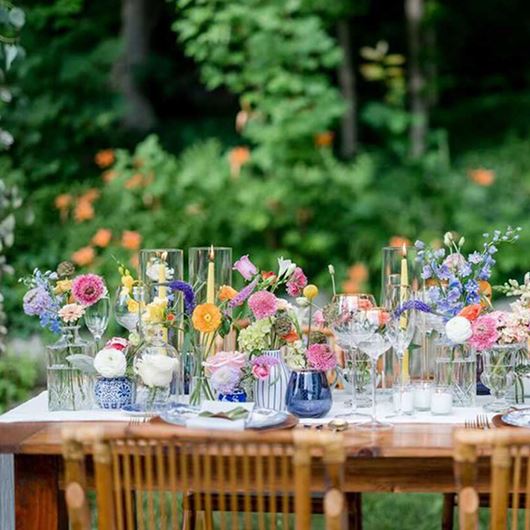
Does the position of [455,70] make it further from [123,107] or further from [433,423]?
[433,423]

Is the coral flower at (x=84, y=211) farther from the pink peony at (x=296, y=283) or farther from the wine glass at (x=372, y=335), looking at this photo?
the wine glass at (x=372, y=335)

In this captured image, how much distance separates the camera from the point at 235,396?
2.66m

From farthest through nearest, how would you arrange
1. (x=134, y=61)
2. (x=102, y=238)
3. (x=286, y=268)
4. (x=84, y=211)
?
(x=134, y=61) < (x=84, y=211) < (x=102, y=238) < (x=286, y=268)

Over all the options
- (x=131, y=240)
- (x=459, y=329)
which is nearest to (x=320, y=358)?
(x=459, y=329)

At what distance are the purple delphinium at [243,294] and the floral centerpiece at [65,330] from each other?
31 cm

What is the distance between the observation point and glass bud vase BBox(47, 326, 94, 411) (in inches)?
103

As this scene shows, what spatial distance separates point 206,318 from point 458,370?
0.59m

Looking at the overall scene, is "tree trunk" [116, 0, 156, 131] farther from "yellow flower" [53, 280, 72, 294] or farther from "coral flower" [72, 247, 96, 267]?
"yellow flower" [53, 280, 72, 294]

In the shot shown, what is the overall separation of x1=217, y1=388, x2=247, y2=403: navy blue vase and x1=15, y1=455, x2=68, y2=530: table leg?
0.49 metres

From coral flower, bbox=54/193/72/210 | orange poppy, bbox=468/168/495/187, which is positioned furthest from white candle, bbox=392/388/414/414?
orange poppy, bbox=468/168/495/187

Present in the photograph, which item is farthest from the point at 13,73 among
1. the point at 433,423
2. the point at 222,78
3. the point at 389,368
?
the point at 433,423

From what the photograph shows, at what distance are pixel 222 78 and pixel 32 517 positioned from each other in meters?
4.45

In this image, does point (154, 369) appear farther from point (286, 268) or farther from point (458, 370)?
point (458, 370)

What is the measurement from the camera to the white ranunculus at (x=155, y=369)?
8.14ft
